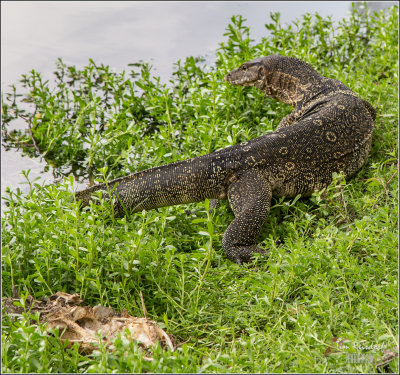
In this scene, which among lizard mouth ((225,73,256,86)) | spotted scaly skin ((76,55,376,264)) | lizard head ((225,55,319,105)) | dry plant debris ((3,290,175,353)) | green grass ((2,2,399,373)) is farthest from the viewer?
lizard mouth ((225,73,256,86))

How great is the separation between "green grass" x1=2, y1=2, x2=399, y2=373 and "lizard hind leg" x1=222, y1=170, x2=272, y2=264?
0.39 ft

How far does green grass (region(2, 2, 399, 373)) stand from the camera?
2.89 m

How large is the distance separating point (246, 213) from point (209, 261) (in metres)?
0.95

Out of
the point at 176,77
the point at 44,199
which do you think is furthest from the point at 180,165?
the point at 176,77

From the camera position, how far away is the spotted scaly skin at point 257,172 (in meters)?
4.38

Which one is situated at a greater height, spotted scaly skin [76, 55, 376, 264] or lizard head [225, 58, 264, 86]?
lizard head [225, 58, 264, 86]

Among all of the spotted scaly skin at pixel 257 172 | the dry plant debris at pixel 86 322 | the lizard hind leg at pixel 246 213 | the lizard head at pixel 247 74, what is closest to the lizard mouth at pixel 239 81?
the lizard head at pixel 247 74

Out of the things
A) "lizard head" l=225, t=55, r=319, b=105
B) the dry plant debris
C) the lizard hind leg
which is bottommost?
the dry plant debris

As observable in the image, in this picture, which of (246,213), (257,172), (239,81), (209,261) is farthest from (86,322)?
(239,81)

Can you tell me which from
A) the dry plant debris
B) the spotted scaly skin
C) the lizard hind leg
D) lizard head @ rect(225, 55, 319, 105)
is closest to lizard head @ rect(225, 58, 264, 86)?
lizard head @ rect(225, 55, 319, 105)

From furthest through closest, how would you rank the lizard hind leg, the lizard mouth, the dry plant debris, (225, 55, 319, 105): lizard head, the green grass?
the lizard mouth
(225, 55, 319, 105): lizard head
the lizard hind leg
the dry plant debris
the green grass

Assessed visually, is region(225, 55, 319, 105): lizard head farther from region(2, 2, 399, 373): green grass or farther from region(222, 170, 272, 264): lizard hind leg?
region(222, 170, 272, 264): lizard hind leg

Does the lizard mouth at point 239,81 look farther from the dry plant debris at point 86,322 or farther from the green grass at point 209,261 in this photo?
the dry plant debris at point 86,322

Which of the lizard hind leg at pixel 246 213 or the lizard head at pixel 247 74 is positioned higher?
the lizard head at pixel 247 74
